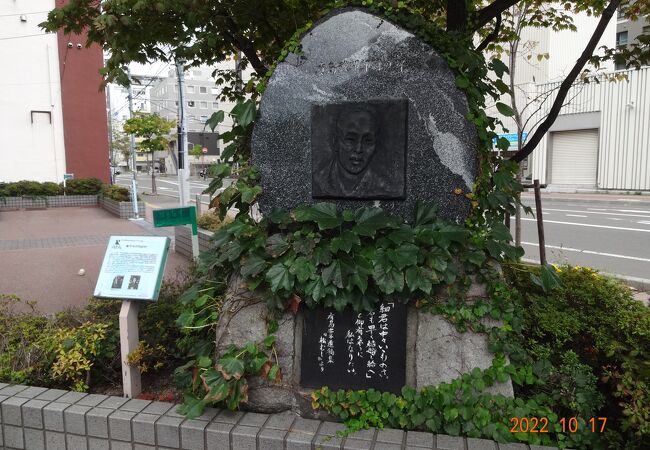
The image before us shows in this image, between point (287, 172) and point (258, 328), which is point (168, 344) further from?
point (287, 172)

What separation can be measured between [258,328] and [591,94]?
88.1ft

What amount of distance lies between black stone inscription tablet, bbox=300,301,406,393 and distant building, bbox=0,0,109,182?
22.2 metres

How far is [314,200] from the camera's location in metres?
3.61

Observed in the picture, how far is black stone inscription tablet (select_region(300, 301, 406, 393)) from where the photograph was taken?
3057 mm

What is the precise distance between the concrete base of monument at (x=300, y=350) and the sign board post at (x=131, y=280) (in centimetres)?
62

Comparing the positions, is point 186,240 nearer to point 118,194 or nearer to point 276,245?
point 276,245

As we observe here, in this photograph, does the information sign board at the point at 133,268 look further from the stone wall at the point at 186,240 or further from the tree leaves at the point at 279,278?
the stone wall at the point at 186,240

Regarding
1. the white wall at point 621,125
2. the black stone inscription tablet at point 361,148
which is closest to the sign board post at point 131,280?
the black stone inscription tablet at point 361,148

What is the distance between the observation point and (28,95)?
21.9m

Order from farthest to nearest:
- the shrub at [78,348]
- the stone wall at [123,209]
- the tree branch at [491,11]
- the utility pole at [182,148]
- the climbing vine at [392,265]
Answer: the stone wall at [123,209] → the utility pole at [182,148] → the tree branch at [491,11] → the shrub at [78,348] → the climbing vine at [392,265]

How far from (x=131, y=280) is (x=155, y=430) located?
1.08 meters

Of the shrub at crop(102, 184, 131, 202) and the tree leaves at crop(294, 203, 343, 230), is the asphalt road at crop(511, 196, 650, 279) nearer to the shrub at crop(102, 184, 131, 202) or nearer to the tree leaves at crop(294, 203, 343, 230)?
the tree leaves at crop(294, 203, 343, 230)
